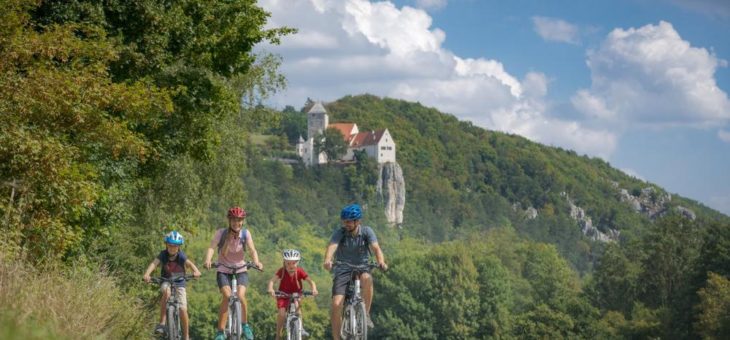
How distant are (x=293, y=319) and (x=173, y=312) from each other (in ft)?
4.70

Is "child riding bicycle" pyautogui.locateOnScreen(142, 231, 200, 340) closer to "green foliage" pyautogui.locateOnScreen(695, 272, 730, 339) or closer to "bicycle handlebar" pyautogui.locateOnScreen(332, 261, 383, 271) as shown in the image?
"bicycle handlebar" pyautogui.locateOnScreen(332, 261, 383, 271)

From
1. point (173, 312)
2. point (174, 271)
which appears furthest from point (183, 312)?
point (174, 271)

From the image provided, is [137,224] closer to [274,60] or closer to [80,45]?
[274,60]

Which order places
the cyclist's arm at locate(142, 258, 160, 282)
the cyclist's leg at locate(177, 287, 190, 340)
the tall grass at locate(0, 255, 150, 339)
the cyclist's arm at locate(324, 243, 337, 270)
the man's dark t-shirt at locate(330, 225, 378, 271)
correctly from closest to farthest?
1. the tall grass at locate(0, 255, 150, 339)
2. the cyclist's arm at locate(324, 243, 337, 270)
3. the man's dark t-shirt at locate(330, 225, 378, 271)
4. the cyclist's arm at locate(142, 258, 160, 282)
5. the cyclist's leg at locate(177, 287, 190, 340)

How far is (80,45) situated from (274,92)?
2096 centimetres

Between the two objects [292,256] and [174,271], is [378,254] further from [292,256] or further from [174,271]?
[174,271]

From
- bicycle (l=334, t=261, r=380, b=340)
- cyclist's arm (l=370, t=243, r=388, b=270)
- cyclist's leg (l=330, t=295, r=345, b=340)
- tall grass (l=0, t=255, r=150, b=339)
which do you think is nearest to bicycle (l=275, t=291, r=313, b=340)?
cyclist's leg (l=330, t=295, r=345, b=340)

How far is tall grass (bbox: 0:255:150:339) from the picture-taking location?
8977mm

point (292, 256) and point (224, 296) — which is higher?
point (292, 256)

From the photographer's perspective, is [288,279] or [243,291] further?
[243,291]

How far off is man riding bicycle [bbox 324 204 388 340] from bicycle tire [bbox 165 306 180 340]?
69.7 inches

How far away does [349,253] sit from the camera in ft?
39.8

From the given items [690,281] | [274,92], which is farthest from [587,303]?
[274,92]

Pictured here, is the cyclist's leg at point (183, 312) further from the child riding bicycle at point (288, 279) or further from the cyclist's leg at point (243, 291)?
the child riding bicycle at point (288, 279)
